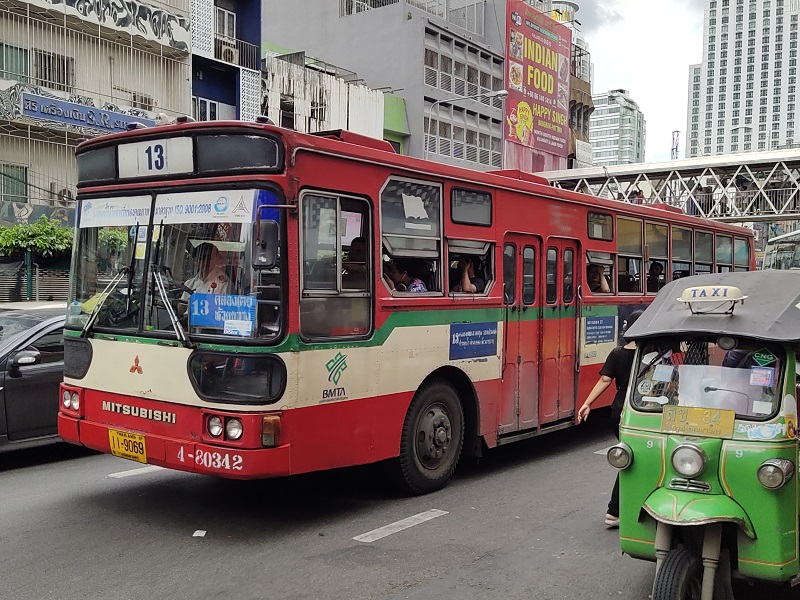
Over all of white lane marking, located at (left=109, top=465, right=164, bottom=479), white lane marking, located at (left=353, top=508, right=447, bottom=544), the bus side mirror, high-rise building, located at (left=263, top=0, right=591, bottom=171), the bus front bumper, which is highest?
high-rise building, located at (left=263, top=0, right=591, bottom=171)

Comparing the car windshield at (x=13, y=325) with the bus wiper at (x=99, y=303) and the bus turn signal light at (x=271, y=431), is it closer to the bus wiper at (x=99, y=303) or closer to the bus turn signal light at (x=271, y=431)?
the bus wiper at (x=99, y=303)

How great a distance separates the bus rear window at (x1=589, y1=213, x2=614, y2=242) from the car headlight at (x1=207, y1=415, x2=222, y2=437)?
5.46m

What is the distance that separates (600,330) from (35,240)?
14533mm

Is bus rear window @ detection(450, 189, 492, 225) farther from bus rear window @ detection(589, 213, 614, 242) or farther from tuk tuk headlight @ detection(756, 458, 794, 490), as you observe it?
tuk tuk headlight @ detection(756, 458, 794, 490)

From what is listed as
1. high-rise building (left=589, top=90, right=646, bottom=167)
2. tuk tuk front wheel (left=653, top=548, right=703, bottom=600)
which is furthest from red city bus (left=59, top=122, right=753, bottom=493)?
high-rise building (left=589, top=90, right=646, bottom=167)

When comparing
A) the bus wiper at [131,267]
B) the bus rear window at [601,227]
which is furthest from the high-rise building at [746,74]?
the bus wiper at [131,267]

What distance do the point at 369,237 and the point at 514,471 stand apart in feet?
10.2

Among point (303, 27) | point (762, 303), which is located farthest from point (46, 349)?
point (303, 27)

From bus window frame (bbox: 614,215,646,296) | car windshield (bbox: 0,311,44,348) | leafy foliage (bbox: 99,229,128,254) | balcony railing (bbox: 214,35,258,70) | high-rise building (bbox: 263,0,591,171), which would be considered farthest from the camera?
high-rise building (bbox: 263,0,591,171)

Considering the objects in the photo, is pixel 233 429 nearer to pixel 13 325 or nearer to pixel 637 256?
pixel 13 325

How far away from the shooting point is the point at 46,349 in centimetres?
827

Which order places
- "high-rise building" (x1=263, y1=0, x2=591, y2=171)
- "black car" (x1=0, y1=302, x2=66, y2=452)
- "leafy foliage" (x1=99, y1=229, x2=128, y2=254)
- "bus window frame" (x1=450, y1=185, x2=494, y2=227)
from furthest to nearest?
"high-rise building" (x1=263, y1=0, x2=591, y2=171) → "black car" (x1=0, y1=302, x2=66, y2=452) → "bus window frame" (x1=450, y1=185, x2=494, y2=227) → "leafy foliage" (x1=99, y1=229, x2=128, y2=254)

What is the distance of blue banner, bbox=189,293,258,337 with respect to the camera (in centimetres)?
567

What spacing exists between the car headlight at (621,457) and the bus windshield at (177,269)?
7.90ft
